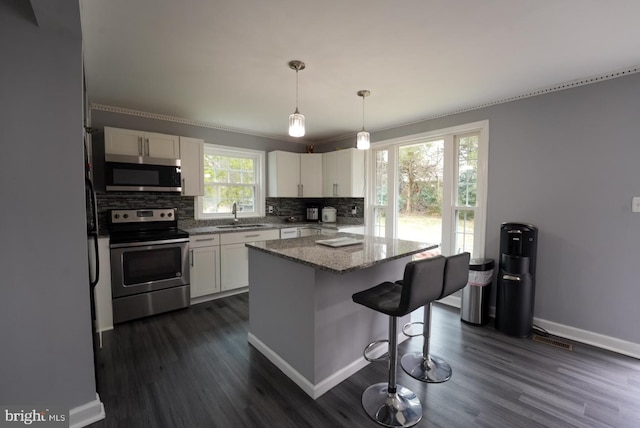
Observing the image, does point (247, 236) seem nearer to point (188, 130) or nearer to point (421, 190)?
point (188, 130)

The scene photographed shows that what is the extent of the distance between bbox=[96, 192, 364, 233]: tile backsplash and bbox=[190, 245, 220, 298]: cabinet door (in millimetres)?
672

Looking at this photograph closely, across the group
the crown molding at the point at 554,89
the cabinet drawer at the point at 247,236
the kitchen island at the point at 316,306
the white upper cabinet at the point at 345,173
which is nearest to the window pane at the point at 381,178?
the white upper cabinet at the point at 345,173

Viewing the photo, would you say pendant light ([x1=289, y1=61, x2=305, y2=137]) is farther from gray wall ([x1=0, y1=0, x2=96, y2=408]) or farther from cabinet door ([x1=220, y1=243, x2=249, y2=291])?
cabinet door ([x1=220, y1=243, x2=249, y2=291])

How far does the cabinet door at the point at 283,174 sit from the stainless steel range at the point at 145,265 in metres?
1.66

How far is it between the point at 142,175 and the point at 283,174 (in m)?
1.98

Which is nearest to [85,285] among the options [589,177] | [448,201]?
[448,201]

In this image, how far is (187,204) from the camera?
12.5 feet

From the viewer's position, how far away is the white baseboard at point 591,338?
7.67 feet

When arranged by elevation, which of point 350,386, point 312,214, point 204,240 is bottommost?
point 350,386

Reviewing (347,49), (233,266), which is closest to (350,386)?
(233,266)

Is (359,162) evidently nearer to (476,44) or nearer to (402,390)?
(476,44)

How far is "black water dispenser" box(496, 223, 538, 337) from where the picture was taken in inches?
103

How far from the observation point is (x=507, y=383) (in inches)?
77.7

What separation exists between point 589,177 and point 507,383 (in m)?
1.93
